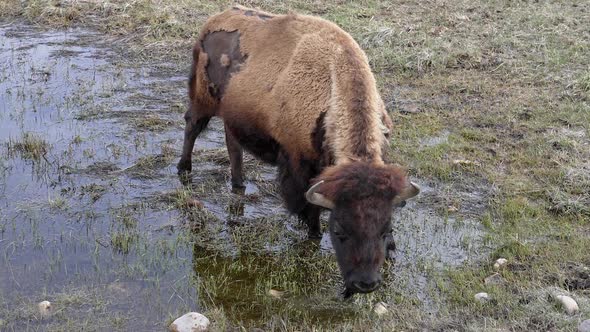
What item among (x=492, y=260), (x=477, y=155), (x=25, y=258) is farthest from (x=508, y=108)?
(x=25, y=258)

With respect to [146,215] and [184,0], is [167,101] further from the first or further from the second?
[184,0]

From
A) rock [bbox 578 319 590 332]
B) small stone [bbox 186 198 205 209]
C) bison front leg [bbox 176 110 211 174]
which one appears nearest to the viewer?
rock [bbox 578 319 590 332]

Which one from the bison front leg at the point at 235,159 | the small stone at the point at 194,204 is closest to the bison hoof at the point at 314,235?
the small stone at the point at 194,204

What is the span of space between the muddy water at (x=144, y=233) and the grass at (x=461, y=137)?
4 centimetres

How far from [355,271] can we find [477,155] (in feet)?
11.8

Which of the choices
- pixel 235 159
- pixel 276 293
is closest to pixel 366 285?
pixel 276 293

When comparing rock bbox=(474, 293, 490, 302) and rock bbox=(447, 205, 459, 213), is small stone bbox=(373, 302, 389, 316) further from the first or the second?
rock bbox=(447, 205, 459, 213)

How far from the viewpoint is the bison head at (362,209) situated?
479 centimetres

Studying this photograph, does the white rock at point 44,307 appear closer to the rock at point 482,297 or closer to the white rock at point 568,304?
the rock at point 482,297

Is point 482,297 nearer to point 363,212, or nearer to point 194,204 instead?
point 363,212

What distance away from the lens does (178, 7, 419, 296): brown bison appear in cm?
485

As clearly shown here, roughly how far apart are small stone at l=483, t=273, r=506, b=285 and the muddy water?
421 millimetres

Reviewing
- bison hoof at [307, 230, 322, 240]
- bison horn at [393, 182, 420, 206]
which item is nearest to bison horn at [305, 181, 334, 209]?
bison horn at [393, 182, 420, 206]

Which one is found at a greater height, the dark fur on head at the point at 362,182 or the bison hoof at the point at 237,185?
the dark fur on head at the point at 362,182
